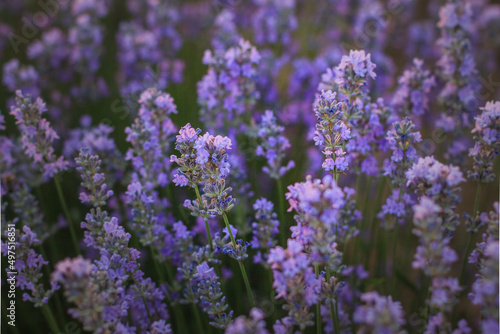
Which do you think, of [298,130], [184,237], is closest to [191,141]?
[184,237]

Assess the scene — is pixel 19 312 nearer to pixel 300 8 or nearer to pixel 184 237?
pixel 184 237

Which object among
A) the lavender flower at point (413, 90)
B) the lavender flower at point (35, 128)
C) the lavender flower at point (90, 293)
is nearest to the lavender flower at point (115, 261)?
the lavender flower at point (90, 293)

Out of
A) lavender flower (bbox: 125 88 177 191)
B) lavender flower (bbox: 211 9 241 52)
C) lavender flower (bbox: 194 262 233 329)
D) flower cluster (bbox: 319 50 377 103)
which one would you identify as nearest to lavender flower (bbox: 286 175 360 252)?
lavender flower (bbox: 194 262 233 329)

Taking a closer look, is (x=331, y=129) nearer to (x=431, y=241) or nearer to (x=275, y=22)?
(x=431, y=241)

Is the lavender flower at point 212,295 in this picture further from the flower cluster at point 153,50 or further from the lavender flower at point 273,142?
the flower cluster at point 153,50

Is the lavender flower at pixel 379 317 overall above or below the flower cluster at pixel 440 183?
below

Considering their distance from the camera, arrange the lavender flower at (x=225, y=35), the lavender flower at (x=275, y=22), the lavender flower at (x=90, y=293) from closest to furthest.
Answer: the lavender flower at (x=90, y=293) → the lavender flower at (x=225, y=35) → the lavender flower at (x=275, y=22)

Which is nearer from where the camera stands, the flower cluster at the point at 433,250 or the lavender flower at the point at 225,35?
the flower cluster at the point at 433,250

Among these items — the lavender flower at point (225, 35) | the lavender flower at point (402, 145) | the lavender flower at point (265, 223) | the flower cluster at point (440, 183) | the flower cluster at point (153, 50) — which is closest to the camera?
the flower cluster at point (440, 183)
